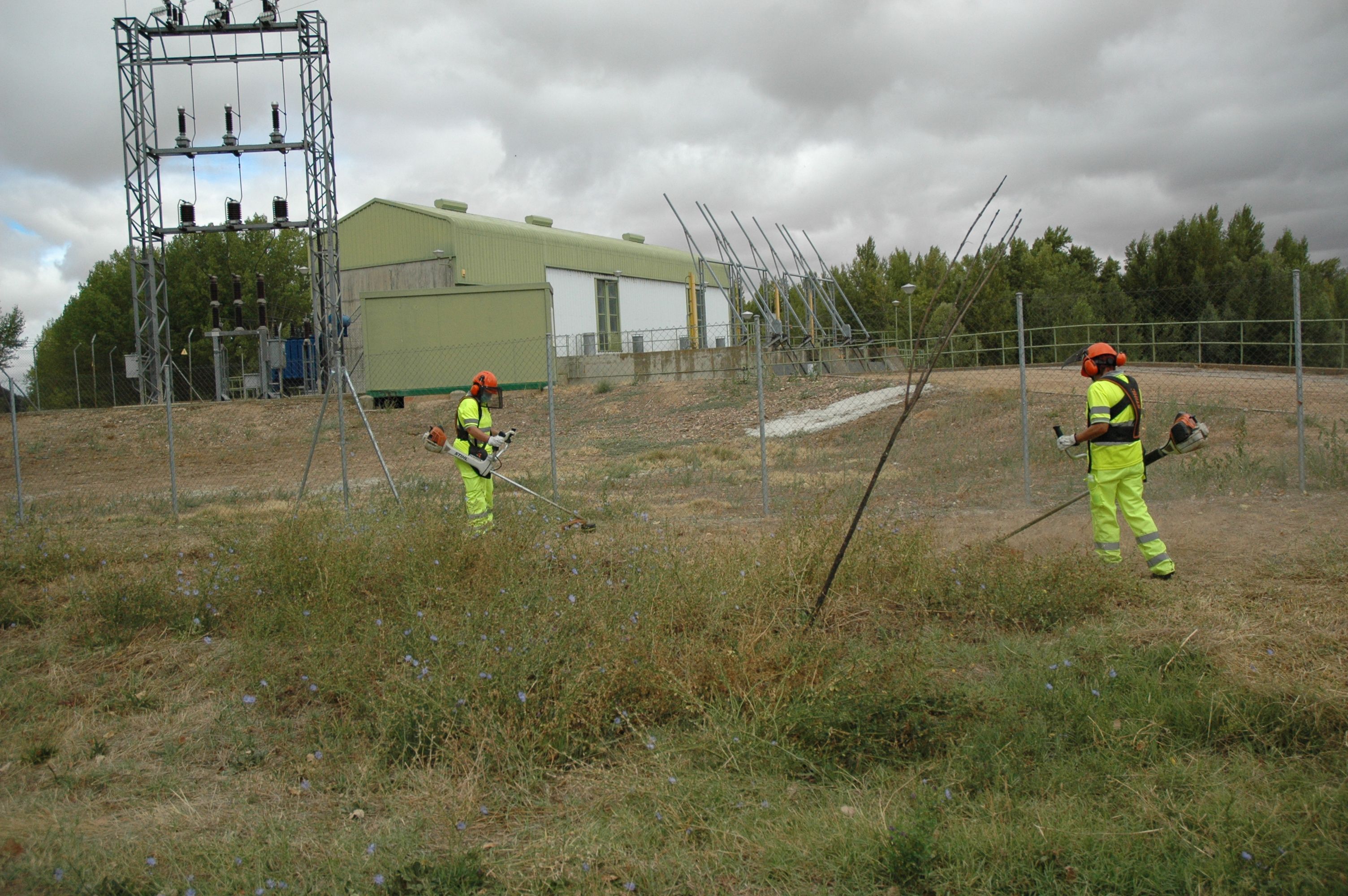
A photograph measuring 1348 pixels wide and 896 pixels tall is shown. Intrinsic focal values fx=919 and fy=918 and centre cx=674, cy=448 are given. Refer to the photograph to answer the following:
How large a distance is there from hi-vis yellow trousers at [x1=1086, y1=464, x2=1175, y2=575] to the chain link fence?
62.3 inches

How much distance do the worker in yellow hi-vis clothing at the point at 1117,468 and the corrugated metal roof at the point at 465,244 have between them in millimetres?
25493

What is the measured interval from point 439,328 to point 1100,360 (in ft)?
62.9

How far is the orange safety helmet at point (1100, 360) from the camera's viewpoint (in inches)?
257

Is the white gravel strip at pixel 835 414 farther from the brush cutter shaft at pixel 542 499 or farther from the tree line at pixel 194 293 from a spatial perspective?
the tree line at pixel 194 293

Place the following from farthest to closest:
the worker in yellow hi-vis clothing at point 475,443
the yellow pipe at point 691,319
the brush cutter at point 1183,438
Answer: the yellow pipe at point 691,319
the worker in yellow hi-vis clothing at point 475,443
the brush cutter at point 1183,438

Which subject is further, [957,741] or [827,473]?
[827,473]

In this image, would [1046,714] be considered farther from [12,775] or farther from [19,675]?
[19,675]

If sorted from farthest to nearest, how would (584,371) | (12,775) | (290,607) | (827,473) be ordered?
(584,371), (827,473), (290,607), (12,775)

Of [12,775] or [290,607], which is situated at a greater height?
[290,607]

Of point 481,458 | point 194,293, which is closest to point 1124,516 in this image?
point 481,458

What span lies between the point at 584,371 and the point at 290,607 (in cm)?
2011

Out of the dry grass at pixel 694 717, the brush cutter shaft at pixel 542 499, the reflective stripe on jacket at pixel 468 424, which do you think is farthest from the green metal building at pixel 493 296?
the dry grass at pixel 694 717

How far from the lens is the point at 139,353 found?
23.5 m

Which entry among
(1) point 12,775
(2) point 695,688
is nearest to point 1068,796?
(2) point 695,688
